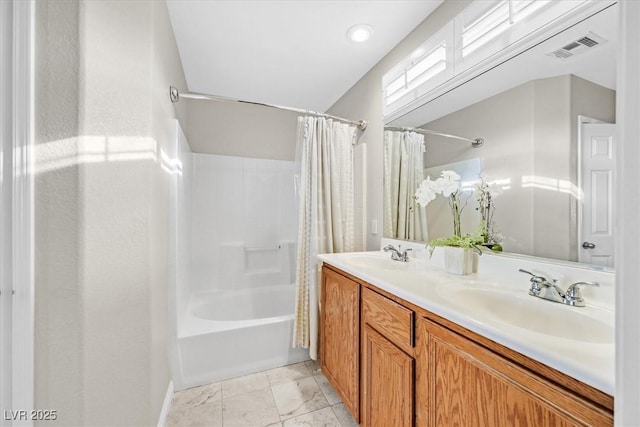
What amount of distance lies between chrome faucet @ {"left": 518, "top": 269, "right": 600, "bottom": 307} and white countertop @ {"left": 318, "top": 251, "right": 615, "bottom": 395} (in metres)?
0.03

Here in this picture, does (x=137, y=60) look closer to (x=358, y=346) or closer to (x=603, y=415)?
(x=358, y=346)

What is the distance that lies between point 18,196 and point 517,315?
5.70 feet

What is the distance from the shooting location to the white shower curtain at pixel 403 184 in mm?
1683

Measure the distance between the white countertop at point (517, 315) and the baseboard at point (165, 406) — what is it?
1311mm

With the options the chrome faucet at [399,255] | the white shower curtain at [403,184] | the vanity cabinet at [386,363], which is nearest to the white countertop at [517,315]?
the vanity cabinet at [386,363]

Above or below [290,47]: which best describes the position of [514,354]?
below

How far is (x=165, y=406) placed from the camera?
1.50m

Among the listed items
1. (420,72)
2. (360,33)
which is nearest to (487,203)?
(420,72)

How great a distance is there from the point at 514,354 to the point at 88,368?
1397 mm

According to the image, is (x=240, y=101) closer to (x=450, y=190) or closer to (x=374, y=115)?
(x=374, y=115)

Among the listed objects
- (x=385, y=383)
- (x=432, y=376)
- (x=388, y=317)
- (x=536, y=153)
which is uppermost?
(x=536, y=153)

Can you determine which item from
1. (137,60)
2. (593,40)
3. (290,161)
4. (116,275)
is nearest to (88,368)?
(116,275)

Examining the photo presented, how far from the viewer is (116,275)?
1.05m

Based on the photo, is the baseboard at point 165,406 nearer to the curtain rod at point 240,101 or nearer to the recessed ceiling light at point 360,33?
the curtain rod at point 240,101
